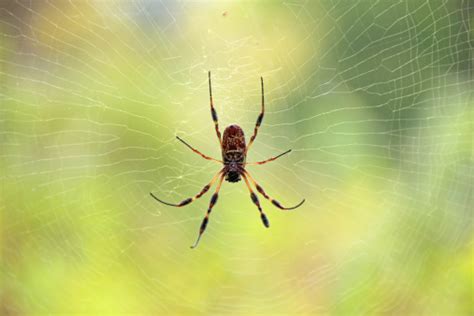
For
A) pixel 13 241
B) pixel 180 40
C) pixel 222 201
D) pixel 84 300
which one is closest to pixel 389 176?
pixel 222 201

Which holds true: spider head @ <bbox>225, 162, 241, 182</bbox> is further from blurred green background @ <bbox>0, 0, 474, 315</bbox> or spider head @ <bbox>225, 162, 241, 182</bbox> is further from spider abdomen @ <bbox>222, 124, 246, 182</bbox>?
blurred green background @ <bbox>0, 0, 474, 315</bbox>

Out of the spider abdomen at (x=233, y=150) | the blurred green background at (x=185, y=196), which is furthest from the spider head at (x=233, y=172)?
the blurred green background at (x=185, y=196)

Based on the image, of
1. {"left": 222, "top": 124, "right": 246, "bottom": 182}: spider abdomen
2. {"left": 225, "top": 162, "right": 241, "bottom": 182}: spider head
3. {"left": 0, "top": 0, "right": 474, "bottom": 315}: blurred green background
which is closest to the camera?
{"left": 222, "top": 124, "right": 246, "bottom": 182}: spider abdomen

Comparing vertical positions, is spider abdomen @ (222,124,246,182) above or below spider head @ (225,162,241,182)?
above

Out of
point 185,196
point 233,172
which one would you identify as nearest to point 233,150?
point 233,172

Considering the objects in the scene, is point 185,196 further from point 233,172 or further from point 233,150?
point 233,150

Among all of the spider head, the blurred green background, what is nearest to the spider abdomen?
the spider head

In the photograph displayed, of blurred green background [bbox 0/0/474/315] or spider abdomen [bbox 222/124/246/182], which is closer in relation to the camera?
spider abdomen [bbox 222/124/246/182]
